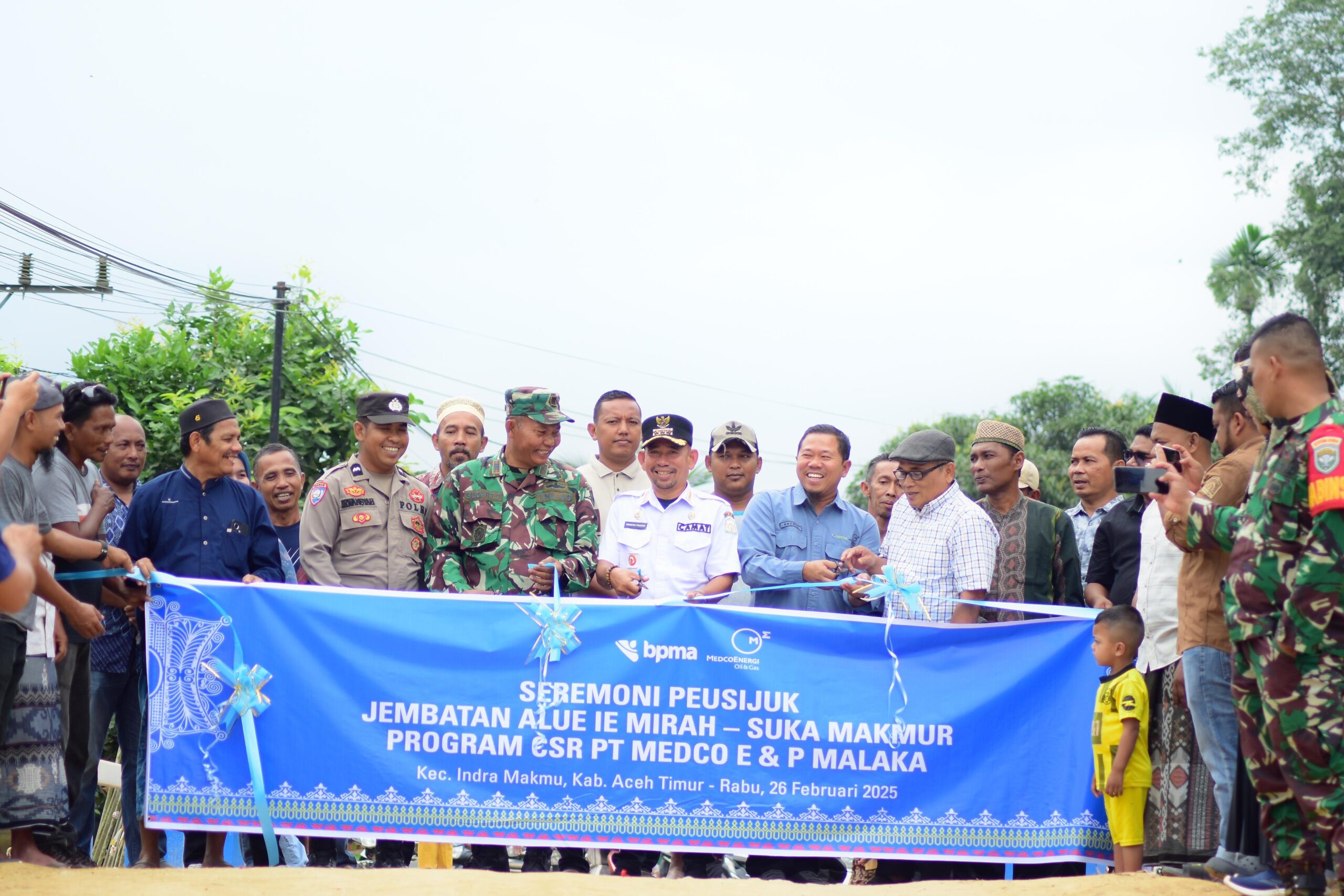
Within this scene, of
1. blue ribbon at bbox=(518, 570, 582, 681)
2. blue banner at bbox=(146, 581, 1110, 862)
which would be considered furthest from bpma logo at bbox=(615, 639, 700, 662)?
blue ribbon at bbox=(518, 570, 582, 681)

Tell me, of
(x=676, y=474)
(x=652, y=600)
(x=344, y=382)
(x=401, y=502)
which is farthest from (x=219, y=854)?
(x=344, y=382)

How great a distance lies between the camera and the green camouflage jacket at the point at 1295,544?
402 centimetres

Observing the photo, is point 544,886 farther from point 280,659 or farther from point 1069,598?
point 1069,598

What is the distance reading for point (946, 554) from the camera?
595 centimetres

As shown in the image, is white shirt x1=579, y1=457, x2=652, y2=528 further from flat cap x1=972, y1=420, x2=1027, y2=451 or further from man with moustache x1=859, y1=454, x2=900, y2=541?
flat cap x1=972, y1=420, x2=1027, y2=451

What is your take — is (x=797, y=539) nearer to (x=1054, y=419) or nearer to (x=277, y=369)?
(x=277, y=369)

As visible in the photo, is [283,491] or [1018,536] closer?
[1018,536]

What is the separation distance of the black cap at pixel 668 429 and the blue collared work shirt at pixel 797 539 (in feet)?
1.83

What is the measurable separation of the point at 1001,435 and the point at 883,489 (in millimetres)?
1371

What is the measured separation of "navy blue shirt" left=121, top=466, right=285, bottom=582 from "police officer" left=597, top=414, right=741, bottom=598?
1.81m

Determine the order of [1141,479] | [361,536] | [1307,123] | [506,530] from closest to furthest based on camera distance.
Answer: [1141,479], [506,530], [361,536], [1307,123]

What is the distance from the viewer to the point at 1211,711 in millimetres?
4898

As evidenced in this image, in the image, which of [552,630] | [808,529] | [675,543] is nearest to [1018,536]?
[808,529]

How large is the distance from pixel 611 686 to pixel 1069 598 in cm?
260
